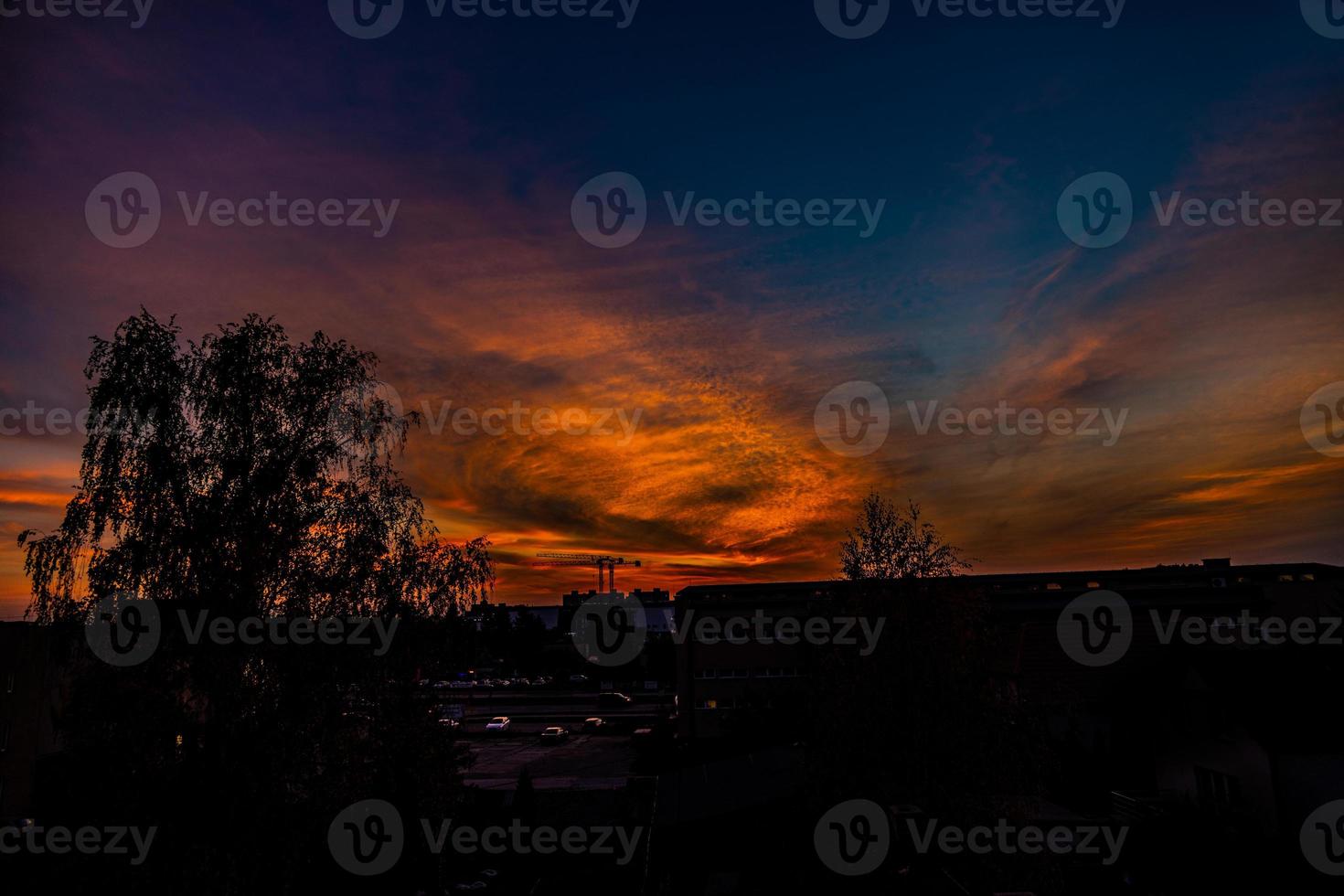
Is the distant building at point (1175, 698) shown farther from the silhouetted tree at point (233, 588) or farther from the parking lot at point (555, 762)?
the silhouetted tree at point (233, 588)

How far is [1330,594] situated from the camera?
48.7 metres

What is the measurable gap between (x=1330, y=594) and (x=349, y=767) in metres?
62.0

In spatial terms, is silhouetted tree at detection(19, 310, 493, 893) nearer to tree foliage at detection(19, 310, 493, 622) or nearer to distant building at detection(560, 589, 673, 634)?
tree foliage at detection(19, 310, 493, 622)

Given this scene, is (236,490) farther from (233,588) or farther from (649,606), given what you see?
(649,606)

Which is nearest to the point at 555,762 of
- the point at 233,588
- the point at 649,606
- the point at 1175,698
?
the point at 1175,698

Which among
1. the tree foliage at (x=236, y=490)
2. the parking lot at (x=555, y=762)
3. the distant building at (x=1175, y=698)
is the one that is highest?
the tree foliage at (x=236, y=490)

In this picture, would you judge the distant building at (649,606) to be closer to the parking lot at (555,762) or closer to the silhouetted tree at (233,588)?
the parking lot at (555,762)

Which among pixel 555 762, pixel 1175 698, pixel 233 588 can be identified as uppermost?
pixel 233 588

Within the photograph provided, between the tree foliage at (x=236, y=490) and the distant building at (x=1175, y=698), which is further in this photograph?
the distant building at (x=1175, y=698)

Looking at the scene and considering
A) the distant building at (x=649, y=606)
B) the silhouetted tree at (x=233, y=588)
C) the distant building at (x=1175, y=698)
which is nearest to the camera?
the silhouetted tree at (x=233, y=588)

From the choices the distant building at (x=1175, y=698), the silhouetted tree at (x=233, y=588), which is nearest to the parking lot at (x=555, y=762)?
the distant building at (x=1175, y=698)

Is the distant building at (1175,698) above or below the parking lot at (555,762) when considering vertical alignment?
above

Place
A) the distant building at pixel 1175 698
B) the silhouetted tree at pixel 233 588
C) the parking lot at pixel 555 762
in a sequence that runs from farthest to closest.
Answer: the parking lot at pixel 555 762 < the distant building at pixel 1175 698 < the silhouetted tree at pixel 233 588

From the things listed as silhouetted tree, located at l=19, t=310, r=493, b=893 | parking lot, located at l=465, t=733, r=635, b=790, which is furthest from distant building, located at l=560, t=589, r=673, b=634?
silhouetted tree, located at l=19, t=310, r=493, b=893
